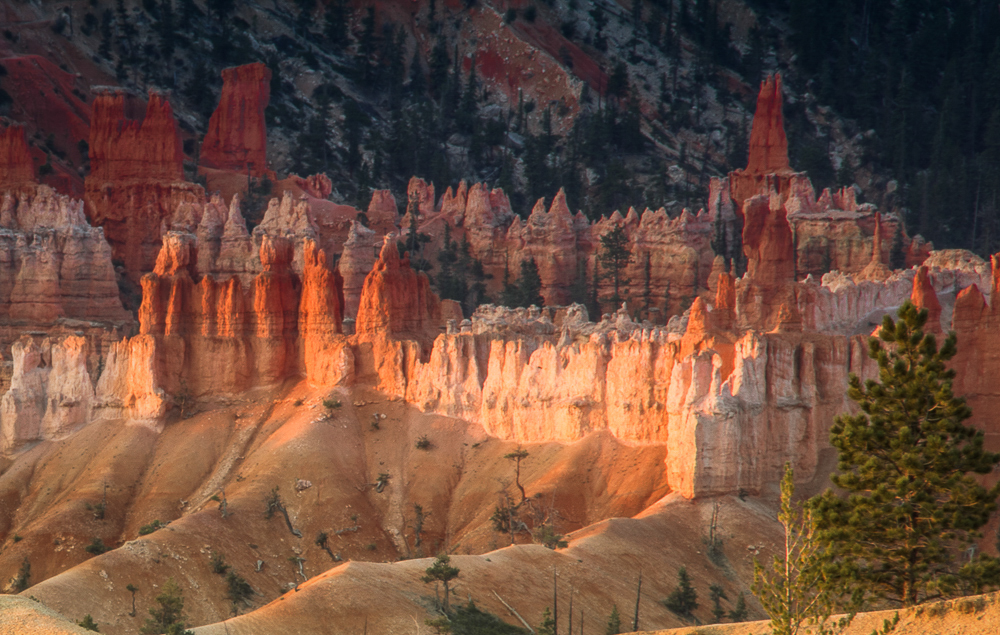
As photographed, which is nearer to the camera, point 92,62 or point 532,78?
point 92,62

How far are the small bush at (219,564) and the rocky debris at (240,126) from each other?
233ft

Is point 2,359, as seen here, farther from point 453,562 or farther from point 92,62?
point 92,62

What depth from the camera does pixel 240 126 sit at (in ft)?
476

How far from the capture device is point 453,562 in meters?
62.6

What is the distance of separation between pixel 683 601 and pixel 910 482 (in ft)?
72.7

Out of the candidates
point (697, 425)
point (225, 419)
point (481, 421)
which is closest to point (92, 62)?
point (225, 419)

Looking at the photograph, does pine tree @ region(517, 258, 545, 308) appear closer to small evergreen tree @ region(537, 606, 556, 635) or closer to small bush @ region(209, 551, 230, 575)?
small bush @ region(209, 551, 230, 575)

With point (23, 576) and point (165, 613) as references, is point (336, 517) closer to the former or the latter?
point (23, 576)

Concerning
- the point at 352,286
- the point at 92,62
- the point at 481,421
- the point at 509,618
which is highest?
the point at 92,62

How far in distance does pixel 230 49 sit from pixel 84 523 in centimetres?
9117

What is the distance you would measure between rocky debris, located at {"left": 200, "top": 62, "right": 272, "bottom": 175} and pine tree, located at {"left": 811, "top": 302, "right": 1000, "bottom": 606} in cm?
10248

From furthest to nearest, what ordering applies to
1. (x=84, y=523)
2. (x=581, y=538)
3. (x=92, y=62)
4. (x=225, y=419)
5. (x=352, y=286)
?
(x=92, y=62), (x=352, y=286), (x=225, y=419), (x=84, y=523), (x=581, y=538)

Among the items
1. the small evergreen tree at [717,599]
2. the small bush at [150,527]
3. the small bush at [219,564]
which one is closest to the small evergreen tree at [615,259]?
the small bush at [150,527]

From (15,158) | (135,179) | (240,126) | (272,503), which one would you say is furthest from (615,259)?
(272,503)
